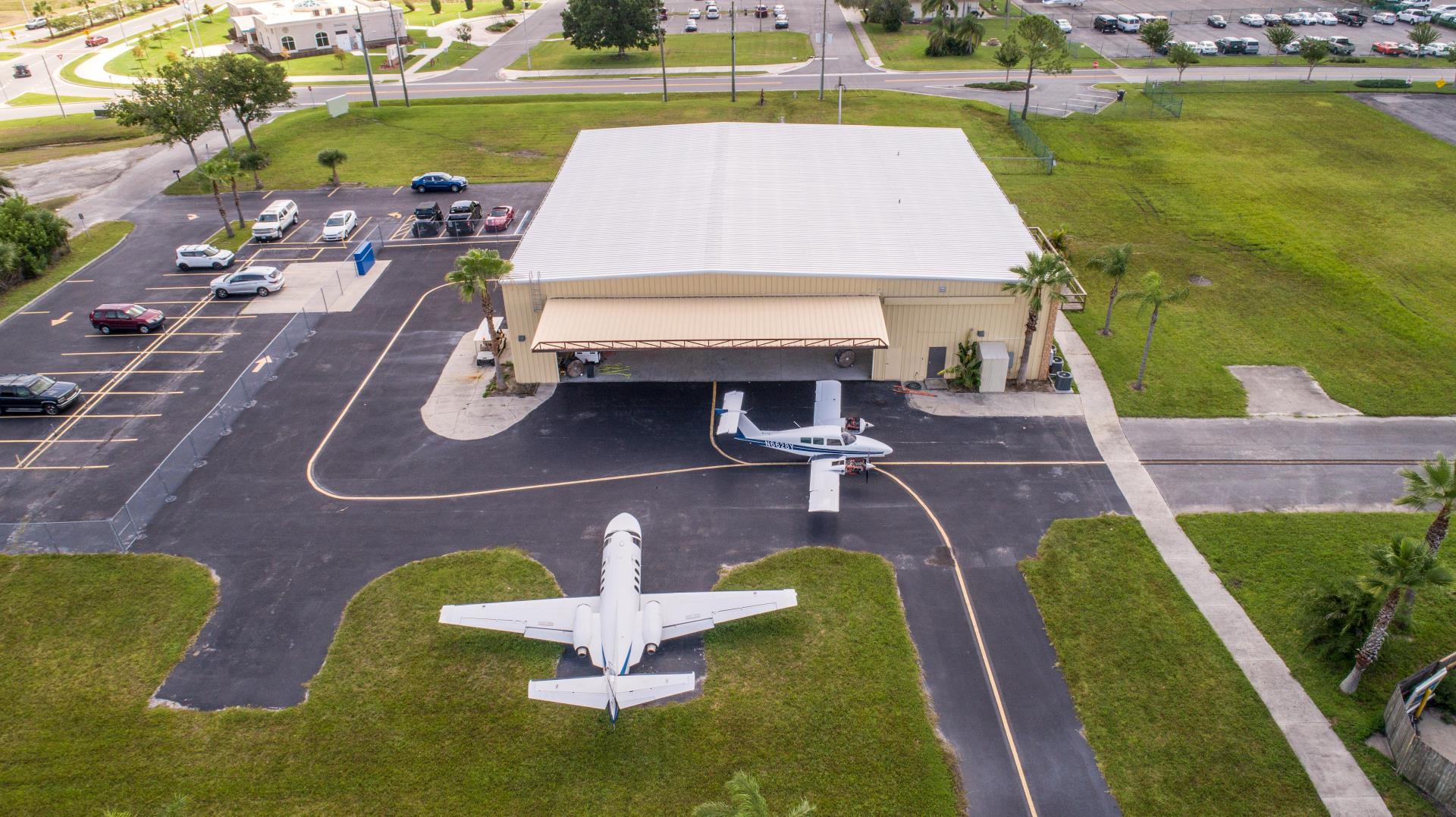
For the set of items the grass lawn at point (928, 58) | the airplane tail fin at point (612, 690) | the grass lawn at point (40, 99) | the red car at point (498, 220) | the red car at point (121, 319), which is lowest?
the airplane tail fin at point (612, 690)

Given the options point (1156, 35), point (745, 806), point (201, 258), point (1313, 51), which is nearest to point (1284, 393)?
point (745, 806)

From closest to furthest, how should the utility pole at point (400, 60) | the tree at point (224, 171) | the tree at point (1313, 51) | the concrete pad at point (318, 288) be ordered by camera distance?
1. the concrete pad at point (318, 288)
2. the tree at point (224, 171)
3. the tree at point (1313, 51)
4. the utility pole at point (400, 60)

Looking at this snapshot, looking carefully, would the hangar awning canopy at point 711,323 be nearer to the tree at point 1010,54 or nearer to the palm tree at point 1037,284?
the palm tree at point 1037,284

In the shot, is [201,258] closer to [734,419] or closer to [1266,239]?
[734,419]

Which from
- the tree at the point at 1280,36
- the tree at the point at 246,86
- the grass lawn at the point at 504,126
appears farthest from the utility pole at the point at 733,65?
the tree at the point at 1280,36

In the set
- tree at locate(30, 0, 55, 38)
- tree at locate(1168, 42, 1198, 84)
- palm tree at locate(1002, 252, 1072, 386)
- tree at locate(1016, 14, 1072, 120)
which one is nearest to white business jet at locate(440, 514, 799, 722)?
palm tree at locate(1002, 252, 1072, 386)
